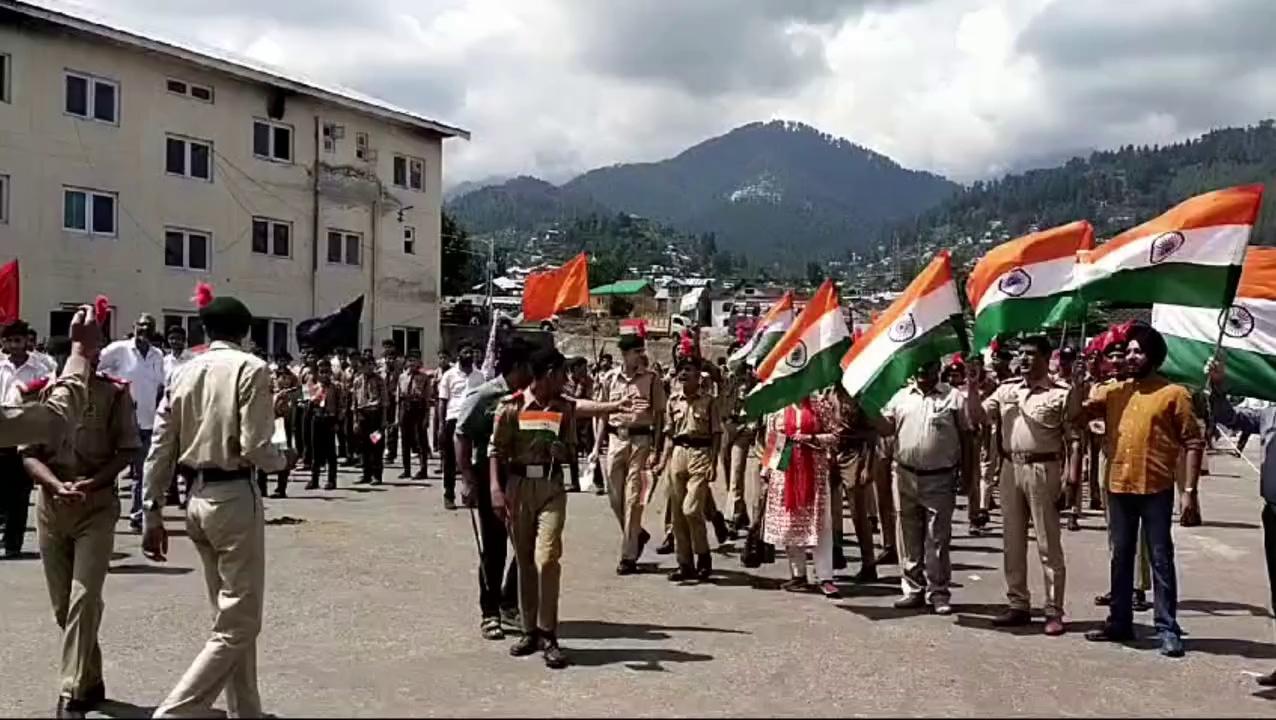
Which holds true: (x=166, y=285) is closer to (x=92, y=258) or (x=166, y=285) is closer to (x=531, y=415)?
(x=92, y=258)

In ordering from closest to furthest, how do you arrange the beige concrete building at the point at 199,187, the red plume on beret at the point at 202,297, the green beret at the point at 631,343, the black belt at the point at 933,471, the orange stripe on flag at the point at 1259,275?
the red plume on beret at the point at 202,297
the orange stripe on flag at the point at 1259,275
the black belt at the point at 933,471
the green beret at the point at 631,343
the beige concrete building at the point at 199,187

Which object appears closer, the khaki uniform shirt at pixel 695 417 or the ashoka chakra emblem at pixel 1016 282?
the ashoka chakra emblem at pixel 1016 282

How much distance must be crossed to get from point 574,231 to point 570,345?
15253 centimetres

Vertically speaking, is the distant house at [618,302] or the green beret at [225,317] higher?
the distant house at [618,302]

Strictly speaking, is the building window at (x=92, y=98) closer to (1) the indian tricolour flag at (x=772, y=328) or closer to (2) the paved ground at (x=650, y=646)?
(1) the indian tricolour flag at (x=772, y=328)

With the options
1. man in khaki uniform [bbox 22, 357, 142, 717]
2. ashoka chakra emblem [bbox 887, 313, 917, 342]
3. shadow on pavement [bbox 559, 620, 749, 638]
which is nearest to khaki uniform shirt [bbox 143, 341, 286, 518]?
man in khaki uniform [bbox 22, 357, 142, 717]

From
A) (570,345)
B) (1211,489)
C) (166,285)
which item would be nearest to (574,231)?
(570,345)

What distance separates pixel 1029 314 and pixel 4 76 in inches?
1034

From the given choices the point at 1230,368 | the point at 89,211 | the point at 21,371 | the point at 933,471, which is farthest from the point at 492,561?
the point at 89,211

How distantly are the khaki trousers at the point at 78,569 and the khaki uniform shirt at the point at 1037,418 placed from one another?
5903mm

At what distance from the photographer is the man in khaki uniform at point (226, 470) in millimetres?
5602

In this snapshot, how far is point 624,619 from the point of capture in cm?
877

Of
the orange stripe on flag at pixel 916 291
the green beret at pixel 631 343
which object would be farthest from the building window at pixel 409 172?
the orange stripe on flag at pixel 916 291

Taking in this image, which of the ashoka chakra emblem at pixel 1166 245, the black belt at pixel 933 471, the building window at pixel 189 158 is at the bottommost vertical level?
the black belt at pixel 933 471
